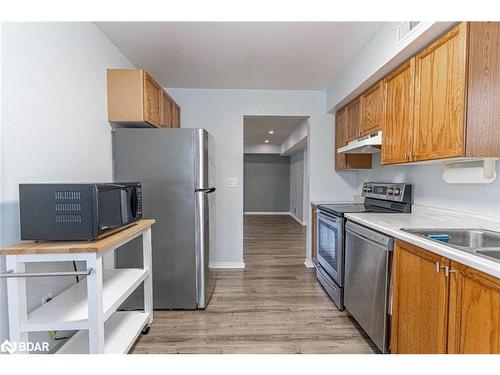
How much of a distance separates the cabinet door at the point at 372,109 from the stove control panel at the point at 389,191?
0.60 m

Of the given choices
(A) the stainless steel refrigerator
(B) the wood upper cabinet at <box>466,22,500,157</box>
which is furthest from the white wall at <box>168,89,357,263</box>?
(B) the wood upper cabinet at <box>466,22,500,157</box>

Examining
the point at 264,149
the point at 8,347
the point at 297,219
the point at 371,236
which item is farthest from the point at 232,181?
the point at 264,149

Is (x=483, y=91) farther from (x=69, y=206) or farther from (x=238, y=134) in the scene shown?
(x=238, y=134)

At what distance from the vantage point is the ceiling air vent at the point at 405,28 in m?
1.59

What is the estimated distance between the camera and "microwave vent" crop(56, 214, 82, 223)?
117 cm

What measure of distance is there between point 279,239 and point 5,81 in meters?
4.50

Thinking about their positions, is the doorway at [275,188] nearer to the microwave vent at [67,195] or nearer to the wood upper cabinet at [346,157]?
the wood upper cabinet at [346,157]

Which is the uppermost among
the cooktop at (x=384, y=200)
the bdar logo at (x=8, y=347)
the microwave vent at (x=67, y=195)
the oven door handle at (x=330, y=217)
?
the microwave vent at (x=67, y=195)

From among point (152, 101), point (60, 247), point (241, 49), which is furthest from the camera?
point (152, 101)

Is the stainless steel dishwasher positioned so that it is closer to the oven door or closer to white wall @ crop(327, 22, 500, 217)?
the oven door

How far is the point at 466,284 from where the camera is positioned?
40.7 inches

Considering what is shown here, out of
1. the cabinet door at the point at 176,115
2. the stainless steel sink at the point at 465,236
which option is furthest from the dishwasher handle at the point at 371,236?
the cabinet door at the point at 176,115

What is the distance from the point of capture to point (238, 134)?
332cm

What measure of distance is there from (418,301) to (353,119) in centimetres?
204
